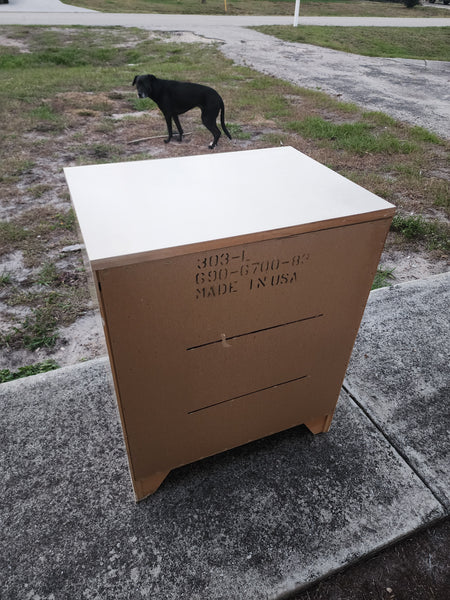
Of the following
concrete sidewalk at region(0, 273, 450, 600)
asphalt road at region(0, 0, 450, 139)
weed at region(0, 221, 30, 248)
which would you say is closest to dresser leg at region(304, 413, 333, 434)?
concrete sidewalk at region(0, 273, 450, 600)

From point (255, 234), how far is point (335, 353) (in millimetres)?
673

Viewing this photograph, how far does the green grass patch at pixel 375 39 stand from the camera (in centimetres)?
1207

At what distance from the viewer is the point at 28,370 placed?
7.00 ft

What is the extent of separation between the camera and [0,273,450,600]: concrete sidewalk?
1303 millimetres

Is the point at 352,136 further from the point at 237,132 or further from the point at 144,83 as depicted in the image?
the point at 144,83

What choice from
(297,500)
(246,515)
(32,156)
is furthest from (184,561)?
(32,156)

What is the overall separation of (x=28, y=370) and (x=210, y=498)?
1.21 m

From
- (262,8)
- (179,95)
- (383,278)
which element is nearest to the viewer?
(383,278)

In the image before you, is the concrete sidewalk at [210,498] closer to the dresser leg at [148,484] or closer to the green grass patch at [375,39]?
the dresser leg at [148,484]

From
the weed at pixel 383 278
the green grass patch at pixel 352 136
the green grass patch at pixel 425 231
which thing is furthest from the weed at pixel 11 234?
the green grass patch at pixel 352 136

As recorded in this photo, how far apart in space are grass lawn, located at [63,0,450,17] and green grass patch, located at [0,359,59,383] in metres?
21.1

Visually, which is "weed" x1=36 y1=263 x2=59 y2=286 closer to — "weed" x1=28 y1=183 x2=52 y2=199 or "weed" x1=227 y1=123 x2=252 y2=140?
"weed" x1=28 y1=183 x2=52 y2=199

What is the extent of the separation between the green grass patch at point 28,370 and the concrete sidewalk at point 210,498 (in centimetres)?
24

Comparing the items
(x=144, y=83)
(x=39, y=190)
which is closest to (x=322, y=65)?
(x=144, y=83)
